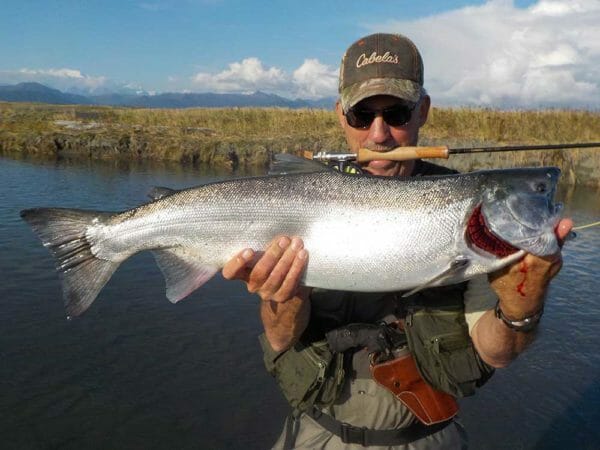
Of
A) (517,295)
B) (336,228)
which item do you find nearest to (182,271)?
(336,228)

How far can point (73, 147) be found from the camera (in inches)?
971

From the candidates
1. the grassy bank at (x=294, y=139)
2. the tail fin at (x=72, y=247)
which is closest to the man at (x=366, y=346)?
the tail fin at (x=72, y=247)

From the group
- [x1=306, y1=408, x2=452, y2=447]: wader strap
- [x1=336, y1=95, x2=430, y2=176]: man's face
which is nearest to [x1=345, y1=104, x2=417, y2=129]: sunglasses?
[x1=336, y1=95, x2=430, y2=176]: man's face

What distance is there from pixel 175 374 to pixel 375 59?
4.78m

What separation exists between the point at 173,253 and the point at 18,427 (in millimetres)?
3567

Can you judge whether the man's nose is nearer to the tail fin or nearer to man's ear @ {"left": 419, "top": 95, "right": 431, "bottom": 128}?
man's ear @ {"left": 419, "top": 95, "right": 431, "bottom": 128}

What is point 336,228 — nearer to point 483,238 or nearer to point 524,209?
point 483,238

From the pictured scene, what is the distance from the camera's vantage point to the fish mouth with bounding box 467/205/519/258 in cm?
259

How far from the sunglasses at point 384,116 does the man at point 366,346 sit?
19cm

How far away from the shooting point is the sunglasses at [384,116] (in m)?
3.45

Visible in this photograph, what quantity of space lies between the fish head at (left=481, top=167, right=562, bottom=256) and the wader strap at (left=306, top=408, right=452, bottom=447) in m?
1.25

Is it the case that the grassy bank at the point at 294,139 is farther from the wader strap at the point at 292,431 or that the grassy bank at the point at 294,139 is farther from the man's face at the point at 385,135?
the wader strap at the point at 292,431

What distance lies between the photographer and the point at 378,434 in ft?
9.51

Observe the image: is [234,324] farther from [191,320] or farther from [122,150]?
[122,150]
